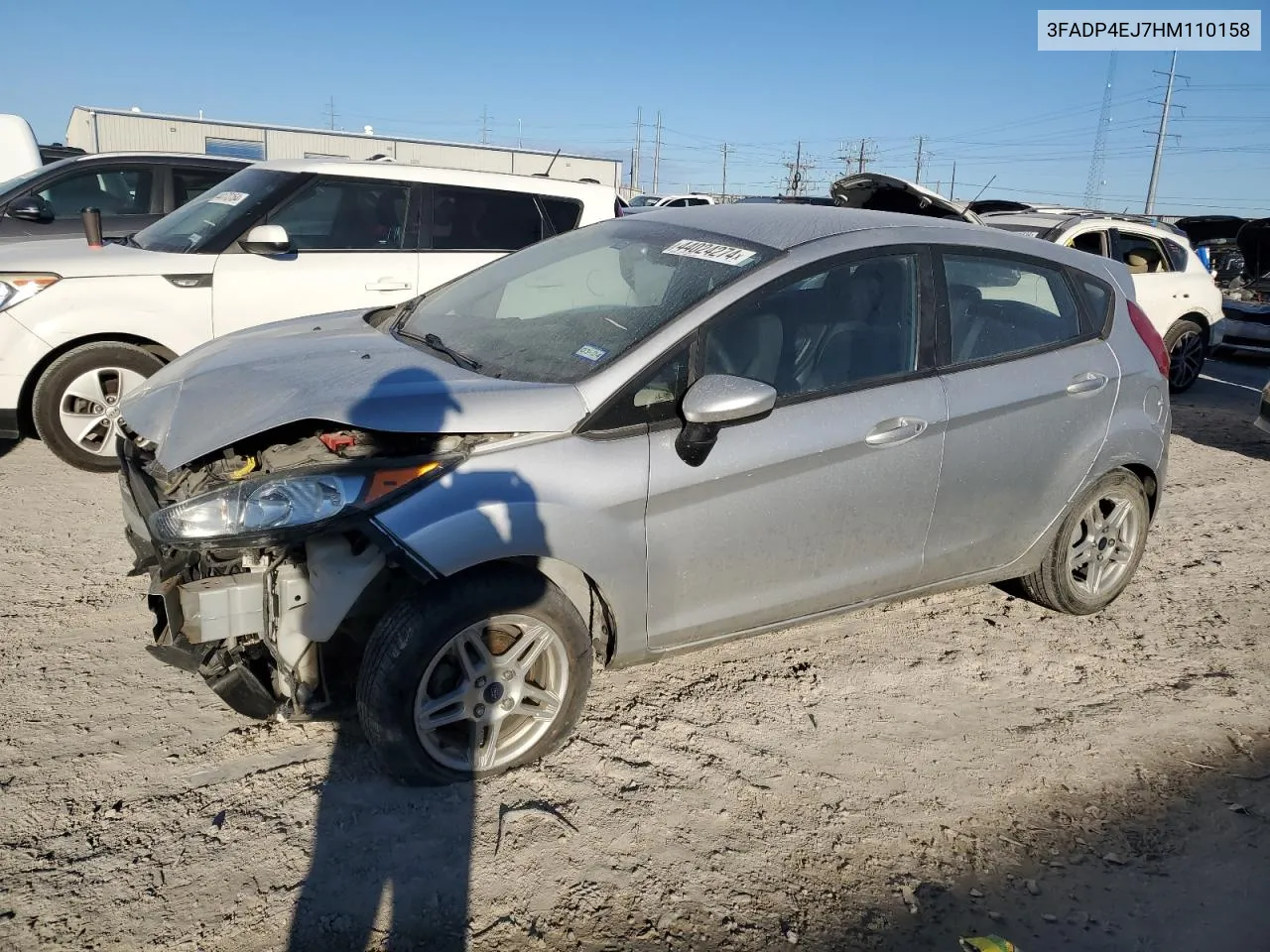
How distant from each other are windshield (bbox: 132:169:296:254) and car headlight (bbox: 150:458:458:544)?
368 centimetres

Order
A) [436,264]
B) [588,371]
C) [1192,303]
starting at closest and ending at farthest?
[588,371] → [436,264] → [1192,303]

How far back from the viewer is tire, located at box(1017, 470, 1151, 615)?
432 cm

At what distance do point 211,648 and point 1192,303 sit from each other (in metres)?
10.4

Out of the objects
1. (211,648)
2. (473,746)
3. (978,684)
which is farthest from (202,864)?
(978,684)

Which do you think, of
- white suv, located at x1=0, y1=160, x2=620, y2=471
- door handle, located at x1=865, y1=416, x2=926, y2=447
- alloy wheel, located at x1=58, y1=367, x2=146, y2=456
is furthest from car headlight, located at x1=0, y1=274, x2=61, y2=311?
door handle, located at x1=865, y1=416, x2=926, y2=447

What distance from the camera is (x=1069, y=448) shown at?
13.4 ft

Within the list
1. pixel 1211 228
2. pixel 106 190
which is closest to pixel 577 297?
pixel 106 190

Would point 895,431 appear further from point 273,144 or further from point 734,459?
point 273,144

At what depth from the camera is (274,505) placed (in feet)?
9.09

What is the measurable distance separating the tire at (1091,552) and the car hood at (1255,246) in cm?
996

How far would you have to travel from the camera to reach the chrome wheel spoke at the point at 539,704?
3.09 meters

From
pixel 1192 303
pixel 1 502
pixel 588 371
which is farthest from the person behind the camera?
pixel 1192 303

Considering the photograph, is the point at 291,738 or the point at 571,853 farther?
the point at 291,738

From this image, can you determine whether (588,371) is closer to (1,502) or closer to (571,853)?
(571,853)
